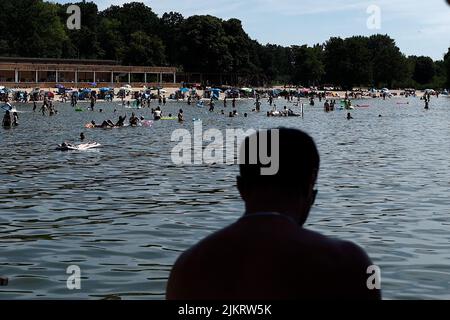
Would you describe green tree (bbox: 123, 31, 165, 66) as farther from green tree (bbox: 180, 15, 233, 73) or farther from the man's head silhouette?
the man's head silhouette

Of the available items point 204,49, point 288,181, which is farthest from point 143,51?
point 288,181

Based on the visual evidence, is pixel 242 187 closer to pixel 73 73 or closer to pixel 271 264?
pixel 271 264

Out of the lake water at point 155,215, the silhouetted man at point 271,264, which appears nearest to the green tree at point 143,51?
the lake water at point 155,215

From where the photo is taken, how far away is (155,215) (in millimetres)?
19078

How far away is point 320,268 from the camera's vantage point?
2943 mm

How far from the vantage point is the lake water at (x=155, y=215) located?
12.7m

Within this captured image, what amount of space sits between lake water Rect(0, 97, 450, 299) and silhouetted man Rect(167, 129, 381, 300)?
8629mm

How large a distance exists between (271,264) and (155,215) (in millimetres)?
16335

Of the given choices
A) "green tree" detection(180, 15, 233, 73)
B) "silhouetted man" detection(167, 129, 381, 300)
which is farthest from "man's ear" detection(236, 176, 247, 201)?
"green tree" detection(180, 15, 233, 73)

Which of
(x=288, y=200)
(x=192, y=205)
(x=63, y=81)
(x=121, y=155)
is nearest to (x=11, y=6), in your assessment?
(x=63, y=81)

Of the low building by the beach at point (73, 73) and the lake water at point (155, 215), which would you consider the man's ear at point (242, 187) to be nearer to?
the lake water at point (155, 215)

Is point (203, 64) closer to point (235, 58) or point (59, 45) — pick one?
point (235, 58)

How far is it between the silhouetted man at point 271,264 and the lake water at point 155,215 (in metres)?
8.63

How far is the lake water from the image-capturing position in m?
12.7
